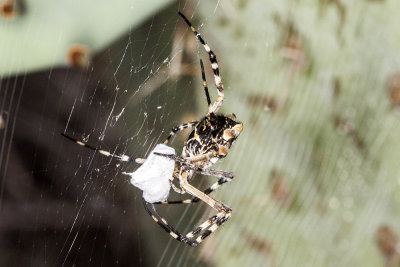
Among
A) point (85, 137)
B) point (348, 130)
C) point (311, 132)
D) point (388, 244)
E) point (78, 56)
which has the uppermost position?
point (348, 130)

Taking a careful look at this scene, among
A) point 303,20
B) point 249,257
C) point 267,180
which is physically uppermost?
point 303,20

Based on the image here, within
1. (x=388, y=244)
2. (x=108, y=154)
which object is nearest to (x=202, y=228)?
(x=108, y=154)

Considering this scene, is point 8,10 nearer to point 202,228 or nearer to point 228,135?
point 228,135

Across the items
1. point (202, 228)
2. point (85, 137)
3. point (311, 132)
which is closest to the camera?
point (85, 137)

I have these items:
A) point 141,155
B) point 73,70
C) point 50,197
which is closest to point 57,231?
point 50,197

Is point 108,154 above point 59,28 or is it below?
below

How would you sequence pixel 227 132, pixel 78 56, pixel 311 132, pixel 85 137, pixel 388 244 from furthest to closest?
pixel 388 244
pixel 311 132
pixel 227 132
pixel 85 137
pixel 78 56

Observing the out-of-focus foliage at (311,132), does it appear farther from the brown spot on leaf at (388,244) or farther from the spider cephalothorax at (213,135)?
the spider cephalothorax at (213,135)

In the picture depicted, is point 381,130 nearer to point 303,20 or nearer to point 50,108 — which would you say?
point 303,20
